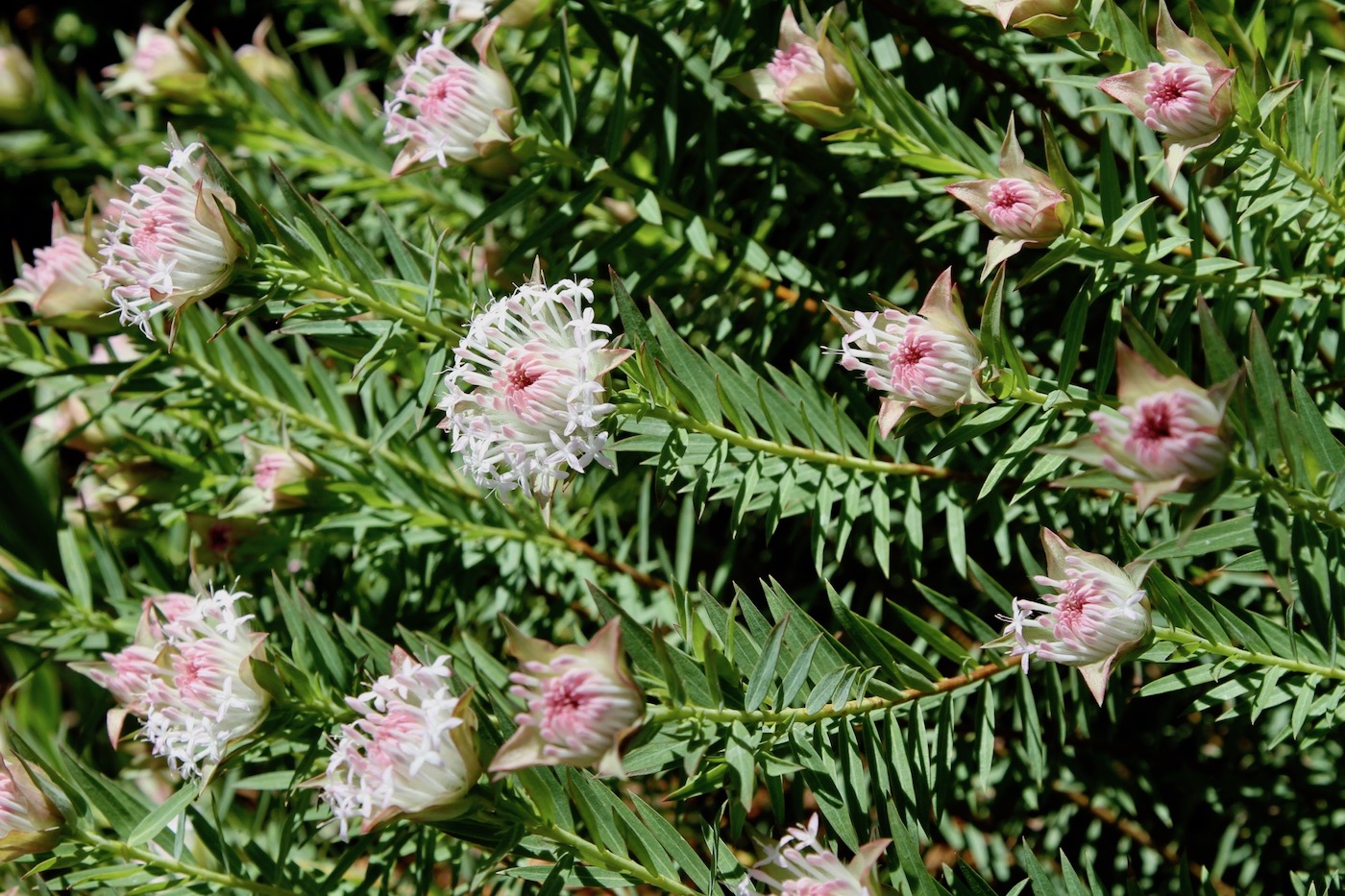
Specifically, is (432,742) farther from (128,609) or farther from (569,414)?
(128,609)

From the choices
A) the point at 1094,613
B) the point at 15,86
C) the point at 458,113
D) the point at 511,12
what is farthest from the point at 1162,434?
the point at 15,86

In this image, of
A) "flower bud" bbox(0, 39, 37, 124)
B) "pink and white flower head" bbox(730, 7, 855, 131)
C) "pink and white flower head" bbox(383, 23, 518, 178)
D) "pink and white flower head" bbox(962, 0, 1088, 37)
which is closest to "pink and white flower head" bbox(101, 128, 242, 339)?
"pink and white flower head" bbox(383, 23, 518, 178)

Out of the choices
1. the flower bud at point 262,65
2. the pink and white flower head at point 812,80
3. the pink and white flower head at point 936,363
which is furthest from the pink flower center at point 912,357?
the flower bud at point 262,65

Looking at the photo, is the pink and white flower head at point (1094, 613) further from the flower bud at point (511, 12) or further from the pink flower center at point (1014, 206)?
the flower bud at point (511, 12)

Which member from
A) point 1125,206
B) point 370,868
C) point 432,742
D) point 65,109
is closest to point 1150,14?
point 1125,206

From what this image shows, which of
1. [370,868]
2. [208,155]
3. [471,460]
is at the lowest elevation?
[370,868]
